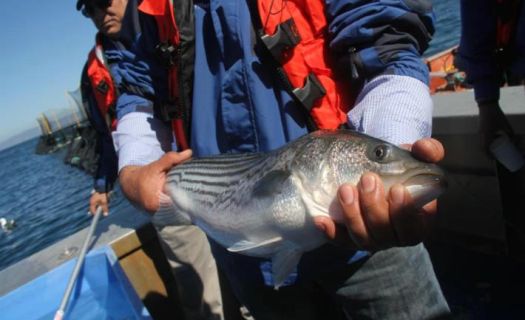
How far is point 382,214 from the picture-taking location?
5.01 feet

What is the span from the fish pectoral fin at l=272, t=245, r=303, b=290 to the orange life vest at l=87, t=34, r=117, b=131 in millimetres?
3285

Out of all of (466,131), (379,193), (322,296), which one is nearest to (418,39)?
(379,193)

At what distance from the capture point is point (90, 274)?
392 centimetres

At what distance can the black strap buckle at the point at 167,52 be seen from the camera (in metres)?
2.32

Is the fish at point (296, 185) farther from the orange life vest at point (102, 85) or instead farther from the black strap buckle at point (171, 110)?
the orange life vest at point (102, 85)

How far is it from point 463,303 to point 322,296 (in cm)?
188

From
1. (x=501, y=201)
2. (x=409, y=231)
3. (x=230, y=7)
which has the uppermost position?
(x=230, y=7)

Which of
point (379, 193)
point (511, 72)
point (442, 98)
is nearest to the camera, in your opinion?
point (379, 193)

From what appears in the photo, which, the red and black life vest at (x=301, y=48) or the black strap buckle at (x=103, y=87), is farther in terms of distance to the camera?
the black strap buckle at (x=103, y=87)

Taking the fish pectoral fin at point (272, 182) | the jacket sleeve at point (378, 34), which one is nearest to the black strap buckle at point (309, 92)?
the jacket sleeve at point (378, 34)

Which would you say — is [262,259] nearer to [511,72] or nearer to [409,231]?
[409,231]

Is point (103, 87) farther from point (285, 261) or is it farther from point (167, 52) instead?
point (285, 261)

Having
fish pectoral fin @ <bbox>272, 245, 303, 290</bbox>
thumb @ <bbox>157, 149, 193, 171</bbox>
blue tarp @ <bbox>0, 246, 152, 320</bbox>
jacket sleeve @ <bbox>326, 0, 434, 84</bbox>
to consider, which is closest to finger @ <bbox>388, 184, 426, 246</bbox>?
fish pectoral fin @ <bbox>272, 245, 303, 290</bbox>

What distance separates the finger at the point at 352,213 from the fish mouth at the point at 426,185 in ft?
0.70
